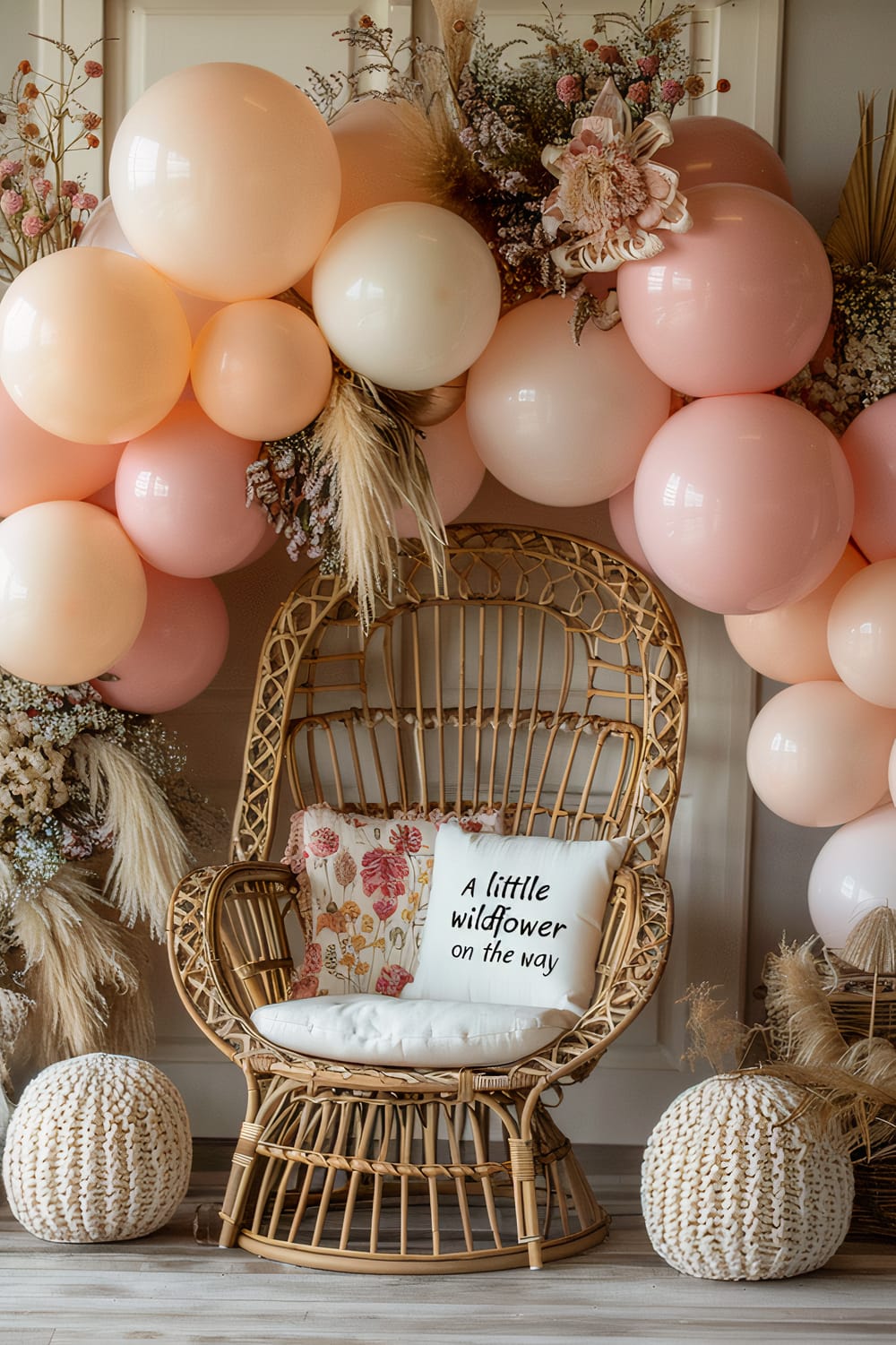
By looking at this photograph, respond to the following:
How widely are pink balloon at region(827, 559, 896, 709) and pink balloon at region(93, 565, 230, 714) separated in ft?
3.57

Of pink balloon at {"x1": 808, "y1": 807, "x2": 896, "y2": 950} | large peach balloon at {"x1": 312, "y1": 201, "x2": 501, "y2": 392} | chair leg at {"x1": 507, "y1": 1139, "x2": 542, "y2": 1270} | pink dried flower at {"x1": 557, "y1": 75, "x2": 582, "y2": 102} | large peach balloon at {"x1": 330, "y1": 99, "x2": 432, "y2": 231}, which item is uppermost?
pink dried flower at {"x1": 557, "y1": 75, "x2": 582, "y2": 102}

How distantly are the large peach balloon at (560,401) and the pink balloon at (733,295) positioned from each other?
0.31ft

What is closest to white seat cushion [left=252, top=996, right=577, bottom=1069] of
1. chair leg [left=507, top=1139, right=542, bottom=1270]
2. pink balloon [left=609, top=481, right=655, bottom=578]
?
chair leg [left=507, top=1139, right=542, bottom=1270]

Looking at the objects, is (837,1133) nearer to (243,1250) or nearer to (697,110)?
(243,1250)

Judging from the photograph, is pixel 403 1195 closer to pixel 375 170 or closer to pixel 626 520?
pixel 626 520

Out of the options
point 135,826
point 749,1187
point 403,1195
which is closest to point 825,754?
point 749,1187

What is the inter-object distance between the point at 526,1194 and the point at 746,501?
111 cm

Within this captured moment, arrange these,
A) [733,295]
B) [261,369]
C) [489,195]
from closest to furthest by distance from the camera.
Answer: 1. [733,295]
2. [261,369]
3. [489,195]

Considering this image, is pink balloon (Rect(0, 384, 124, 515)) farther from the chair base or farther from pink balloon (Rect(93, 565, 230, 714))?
the chair base

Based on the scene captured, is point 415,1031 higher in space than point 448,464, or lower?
lower

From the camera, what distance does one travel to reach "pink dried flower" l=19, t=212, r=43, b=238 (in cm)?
206

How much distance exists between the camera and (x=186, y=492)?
196 cm

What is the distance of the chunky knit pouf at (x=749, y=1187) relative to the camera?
1844mm

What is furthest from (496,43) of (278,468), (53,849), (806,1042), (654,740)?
(806,1042)
